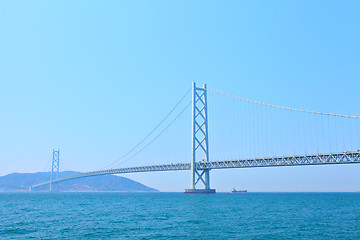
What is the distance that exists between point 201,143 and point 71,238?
54.4m

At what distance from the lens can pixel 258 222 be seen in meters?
24.0

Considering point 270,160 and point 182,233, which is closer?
point 182,233

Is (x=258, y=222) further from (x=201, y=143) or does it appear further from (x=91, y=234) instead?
(x=201, y=143)

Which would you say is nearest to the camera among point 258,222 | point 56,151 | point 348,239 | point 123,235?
point 348,239

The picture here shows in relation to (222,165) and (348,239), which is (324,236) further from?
(222,165)

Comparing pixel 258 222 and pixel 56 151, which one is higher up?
pixel 56 151

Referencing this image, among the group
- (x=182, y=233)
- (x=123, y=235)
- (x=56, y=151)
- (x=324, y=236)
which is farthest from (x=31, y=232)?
Result: (x=56, y=151)

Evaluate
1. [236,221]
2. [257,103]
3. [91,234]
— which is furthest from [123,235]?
[257,103]

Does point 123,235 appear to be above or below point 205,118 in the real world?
below

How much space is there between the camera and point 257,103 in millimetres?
75375

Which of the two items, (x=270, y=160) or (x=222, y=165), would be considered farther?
(x=222, y=165)

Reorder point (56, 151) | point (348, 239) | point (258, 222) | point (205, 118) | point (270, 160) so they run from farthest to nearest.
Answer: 1. point (56, 151)
2. point (205, 118)
3. point (270, 160)
4. point (258, 222)
5. point (348, 239)

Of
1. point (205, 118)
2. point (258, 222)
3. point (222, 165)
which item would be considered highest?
point (205, 118)

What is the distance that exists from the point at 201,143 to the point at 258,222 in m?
47.6
